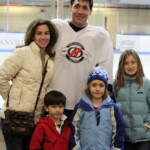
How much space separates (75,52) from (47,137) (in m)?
0.64

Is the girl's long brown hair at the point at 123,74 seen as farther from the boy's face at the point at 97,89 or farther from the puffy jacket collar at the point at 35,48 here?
the puffy jacket collar at the point at 35,48

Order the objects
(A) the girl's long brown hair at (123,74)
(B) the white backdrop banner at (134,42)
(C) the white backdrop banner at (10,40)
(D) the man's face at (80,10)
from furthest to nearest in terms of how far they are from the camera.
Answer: (B) the white backdrop banner at (134,42) < (C) the white backdrop banner at (10,40) < (A) the girl's long brown hair at (123,74) < (D) the man's face at (80,10)

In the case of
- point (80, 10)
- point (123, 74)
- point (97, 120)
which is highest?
point (80, 10)

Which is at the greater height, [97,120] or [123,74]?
[123,74]

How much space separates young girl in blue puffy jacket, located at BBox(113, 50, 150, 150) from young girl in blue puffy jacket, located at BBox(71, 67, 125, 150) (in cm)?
18

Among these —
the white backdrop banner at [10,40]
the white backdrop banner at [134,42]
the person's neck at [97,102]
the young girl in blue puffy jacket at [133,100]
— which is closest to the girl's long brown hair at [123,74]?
the young girl in blue puffy jacket at [133,100]

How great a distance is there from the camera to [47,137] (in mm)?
2199

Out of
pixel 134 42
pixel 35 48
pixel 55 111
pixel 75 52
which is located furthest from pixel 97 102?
pixel 134 42

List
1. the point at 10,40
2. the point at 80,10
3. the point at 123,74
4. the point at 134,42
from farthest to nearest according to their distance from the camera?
the point at 134,42, the point at 10,40, the point at 123,74, the point at 80,10

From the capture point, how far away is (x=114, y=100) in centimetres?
249

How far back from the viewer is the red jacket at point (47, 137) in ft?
7.18

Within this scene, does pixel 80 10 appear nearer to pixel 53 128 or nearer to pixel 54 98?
pixel 54 98

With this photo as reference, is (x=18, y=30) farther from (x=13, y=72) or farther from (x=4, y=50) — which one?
(x=13, y=72)

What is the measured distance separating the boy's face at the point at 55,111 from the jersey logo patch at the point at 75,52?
14.3 inches
